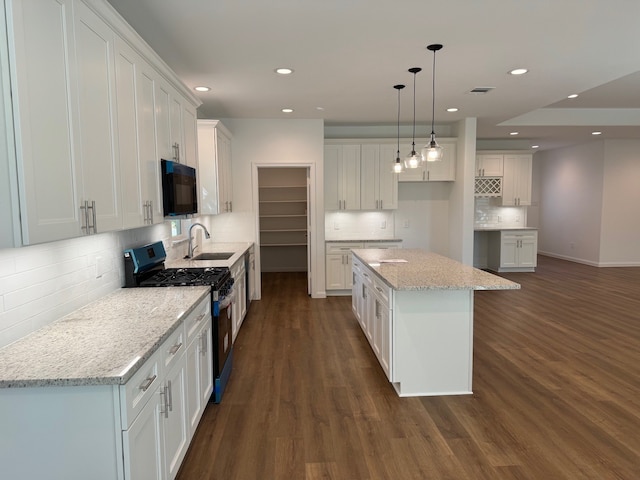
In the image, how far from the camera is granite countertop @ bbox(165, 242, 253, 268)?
3723mm

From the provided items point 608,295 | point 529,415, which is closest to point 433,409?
point 529,415

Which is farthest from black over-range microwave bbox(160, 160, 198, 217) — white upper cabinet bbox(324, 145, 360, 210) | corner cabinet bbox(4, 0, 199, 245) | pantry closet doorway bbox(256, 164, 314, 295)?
pantry closet doorway bbox(256, 164, 314, 295)

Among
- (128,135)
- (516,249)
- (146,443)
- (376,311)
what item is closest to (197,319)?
(146,443)

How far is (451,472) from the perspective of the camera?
7.13 ft

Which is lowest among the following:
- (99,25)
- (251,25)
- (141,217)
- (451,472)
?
(451,472)

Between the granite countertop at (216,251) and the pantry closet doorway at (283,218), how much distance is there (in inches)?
106

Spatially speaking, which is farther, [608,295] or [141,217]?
[608,295]

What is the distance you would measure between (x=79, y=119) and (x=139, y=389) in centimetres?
118

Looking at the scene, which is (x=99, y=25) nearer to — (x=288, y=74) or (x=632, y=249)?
(x=288, y=74)

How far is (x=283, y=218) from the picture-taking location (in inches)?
331

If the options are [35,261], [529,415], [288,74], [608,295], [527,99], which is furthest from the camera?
[608,295]

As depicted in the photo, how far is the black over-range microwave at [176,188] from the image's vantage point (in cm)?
284

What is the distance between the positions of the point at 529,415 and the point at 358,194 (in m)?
4.22

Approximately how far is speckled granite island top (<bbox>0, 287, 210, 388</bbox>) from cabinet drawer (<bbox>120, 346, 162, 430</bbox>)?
52mm
